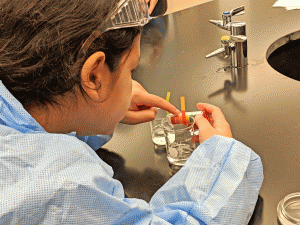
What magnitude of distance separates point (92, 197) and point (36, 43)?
31 centimetres

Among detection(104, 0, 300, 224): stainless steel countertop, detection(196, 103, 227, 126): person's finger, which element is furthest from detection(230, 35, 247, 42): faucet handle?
detection(196, 103, 227, 126): person's finger

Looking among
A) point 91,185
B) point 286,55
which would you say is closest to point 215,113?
point 91,185

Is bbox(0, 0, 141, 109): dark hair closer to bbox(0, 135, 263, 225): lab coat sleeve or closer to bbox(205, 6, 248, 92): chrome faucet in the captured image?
bbox(0, 135, 263, 225): lab coat sleeve

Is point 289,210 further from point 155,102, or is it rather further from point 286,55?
point 286,55

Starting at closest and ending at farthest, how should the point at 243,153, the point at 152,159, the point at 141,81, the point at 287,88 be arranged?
the point at 243,153 < the point at 152,159 < the point at 287,88 < the point at 141,81

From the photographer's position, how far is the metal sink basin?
1.63m

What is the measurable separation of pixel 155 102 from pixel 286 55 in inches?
31.5

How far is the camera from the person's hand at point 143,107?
1164 millimetres

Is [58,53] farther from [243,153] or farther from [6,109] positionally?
[243,153]

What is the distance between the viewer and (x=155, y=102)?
1.17 m

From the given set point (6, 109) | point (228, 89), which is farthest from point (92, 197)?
point (228, 89)

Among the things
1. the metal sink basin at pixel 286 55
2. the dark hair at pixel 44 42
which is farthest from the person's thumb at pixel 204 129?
the metal sink basin at pixel 286 55

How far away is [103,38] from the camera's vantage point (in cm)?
80

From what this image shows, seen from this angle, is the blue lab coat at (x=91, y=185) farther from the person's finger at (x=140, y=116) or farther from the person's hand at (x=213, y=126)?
the person's finger at (x=140, y=116)
